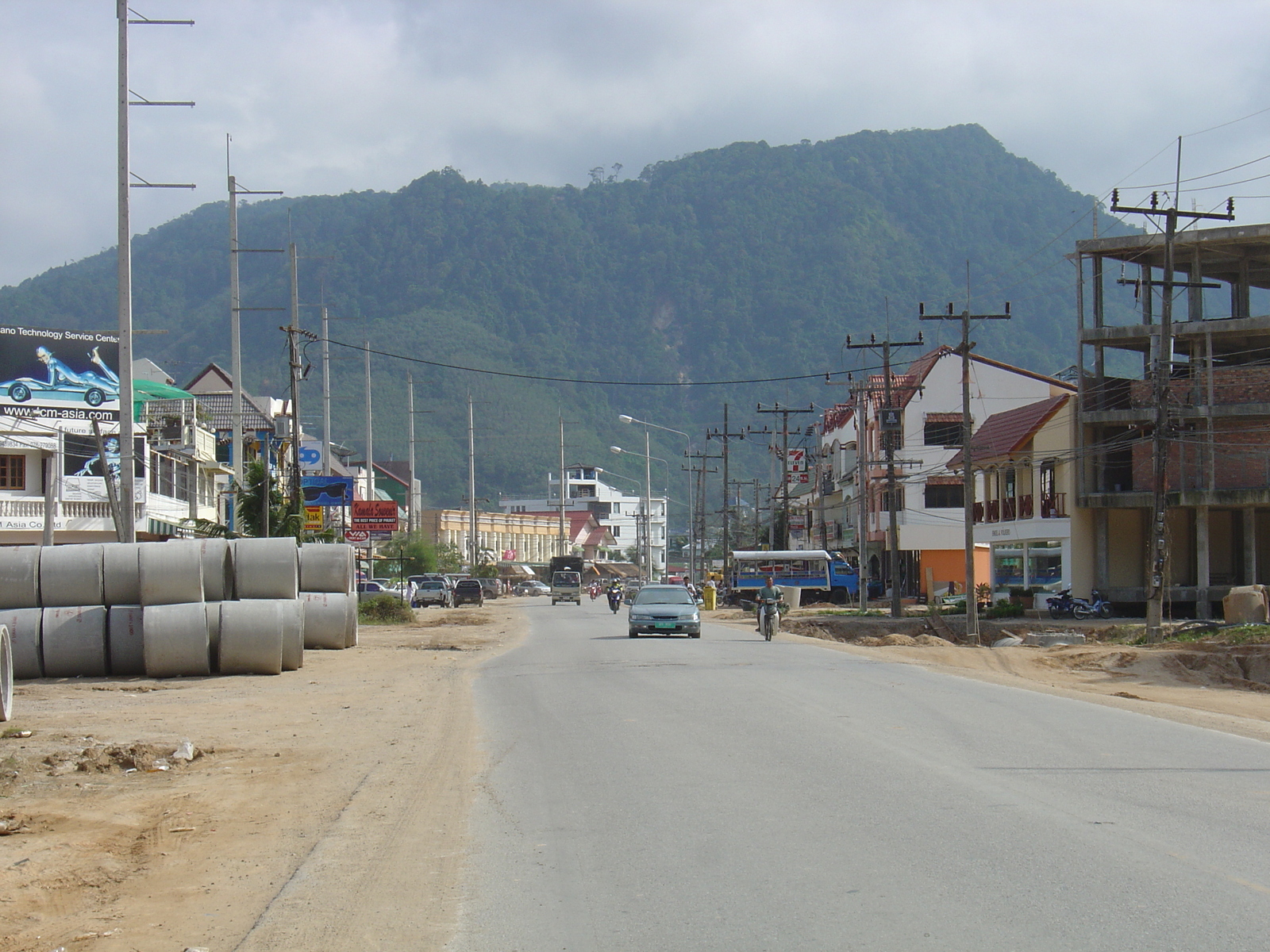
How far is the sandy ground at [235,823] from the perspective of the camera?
630 cm

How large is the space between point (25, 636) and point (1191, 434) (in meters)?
35.6

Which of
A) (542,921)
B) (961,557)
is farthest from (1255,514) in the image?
(542,921)

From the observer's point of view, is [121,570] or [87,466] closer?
[121,570]

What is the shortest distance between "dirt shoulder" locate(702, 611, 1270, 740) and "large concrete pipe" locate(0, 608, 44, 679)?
1556 cm

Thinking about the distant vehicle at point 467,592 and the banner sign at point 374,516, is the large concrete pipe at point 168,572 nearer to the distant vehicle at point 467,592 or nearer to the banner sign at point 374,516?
the banner sign at point 374,516

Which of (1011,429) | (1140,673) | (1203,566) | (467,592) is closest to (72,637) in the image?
(1140,673)

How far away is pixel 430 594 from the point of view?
6619 centimetres

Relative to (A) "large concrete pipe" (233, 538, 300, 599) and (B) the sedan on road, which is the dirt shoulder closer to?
(B) the sedan on road

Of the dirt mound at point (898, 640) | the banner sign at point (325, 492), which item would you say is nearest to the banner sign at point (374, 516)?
the banner sign at point (325, 492)

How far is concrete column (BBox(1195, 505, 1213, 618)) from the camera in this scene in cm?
4059

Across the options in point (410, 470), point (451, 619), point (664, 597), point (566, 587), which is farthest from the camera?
point (410, 470)

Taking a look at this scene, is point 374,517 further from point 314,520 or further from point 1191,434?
point 1191,434

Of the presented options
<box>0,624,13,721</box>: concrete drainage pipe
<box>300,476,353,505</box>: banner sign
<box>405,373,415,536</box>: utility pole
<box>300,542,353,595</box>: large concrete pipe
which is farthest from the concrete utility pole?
<box>405,373,415,536</box>: utility pole

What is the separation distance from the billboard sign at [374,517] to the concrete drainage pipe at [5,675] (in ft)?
90.0
